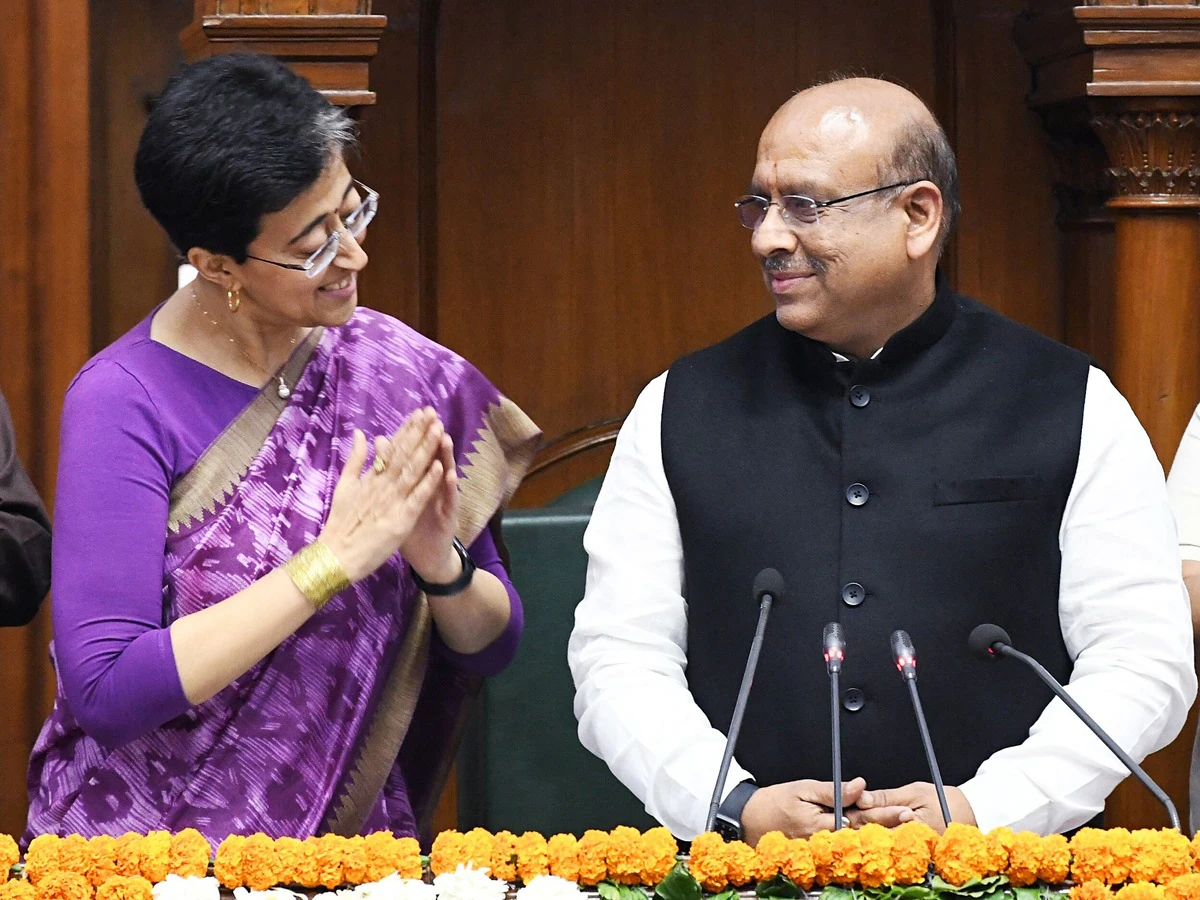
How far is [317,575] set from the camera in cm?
212

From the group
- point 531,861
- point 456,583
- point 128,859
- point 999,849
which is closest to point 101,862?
point 128,859

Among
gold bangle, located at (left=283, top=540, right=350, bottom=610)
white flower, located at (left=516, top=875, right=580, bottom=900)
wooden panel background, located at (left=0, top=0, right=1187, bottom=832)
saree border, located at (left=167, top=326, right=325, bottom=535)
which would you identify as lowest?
white flower, located at (left=516, top=875, right=580, bottom=900)

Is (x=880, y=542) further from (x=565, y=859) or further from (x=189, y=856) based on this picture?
(x=189, y=856)

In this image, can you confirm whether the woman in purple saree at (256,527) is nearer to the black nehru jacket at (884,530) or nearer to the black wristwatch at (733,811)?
the black nehru jacket at (884,530)

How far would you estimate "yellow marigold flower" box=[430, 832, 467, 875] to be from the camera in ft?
5.77

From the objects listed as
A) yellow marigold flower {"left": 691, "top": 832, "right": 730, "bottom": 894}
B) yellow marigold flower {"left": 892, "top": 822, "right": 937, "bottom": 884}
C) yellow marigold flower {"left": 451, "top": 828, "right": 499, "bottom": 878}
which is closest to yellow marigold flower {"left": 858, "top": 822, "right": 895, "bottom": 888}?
yellow marigold flower {"left": 892, "top": 822, "right": 937, "bottom": 884}

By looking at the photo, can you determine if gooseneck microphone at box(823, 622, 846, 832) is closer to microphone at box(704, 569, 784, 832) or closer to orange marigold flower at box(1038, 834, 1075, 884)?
microphone at box(704, 569, 784, 832)

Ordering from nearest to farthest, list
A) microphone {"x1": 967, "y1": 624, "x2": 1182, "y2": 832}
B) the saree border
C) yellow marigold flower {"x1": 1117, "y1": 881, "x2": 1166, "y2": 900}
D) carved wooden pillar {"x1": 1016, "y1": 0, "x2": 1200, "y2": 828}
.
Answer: yellow marigold flower {"x1": 1117, "y1": 881, "x2": 1166, "y2": 900}
microphone {"x1": 967, "y1": 624, "x2": 1182, "y2": 832}
the saree border
carved wooden pillar {"x1": 1016, "y1": 0, "x2": 1200, "y2": 828}

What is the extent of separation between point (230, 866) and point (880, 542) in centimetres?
95

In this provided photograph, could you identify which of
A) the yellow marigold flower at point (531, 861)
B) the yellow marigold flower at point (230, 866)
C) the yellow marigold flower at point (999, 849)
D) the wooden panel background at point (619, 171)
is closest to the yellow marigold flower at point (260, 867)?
the yellow marigold flower at point (230, 866)

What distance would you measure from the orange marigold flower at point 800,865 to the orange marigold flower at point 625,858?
0.14 m

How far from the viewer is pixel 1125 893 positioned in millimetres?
1649

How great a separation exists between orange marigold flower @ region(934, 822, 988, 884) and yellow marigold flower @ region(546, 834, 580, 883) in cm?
34

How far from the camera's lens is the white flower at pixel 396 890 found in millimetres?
1696
